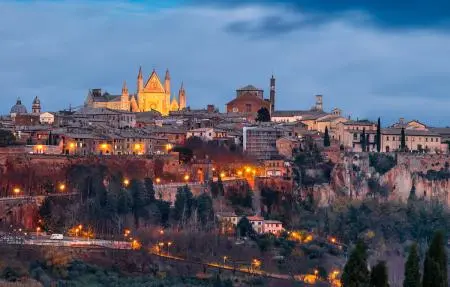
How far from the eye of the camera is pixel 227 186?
240ft

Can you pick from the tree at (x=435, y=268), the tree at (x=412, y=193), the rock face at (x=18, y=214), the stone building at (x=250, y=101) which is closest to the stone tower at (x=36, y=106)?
the stone building at (x=250, y=101)

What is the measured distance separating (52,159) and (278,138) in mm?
16910

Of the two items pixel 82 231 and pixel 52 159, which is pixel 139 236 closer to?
pixel 82 231

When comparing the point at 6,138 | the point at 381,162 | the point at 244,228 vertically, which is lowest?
the point at 244,228

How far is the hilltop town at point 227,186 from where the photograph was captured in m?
61.2

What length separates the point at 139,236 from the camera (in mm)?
61250

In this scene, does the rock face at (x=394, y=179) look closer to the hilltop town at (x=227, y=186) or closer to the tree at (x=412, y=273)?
→ the hilltop town at (x=227, y=186)

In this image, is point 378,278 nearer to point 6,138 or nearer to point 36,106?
point 6,138

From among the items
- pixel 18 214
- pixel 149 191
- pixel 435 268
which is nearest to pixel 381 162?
pixel 149 191

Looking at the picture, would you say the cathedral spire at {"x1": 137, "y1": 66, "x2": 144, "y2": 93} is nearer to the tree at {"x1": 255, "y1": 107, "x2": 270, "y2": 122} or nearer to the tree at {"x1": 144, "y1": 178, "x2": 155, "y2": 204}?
the tree at {"x1": 255, "y1": 107, "x2": 270, "y2": 122}

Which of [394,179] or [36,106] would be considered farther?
[36,106]

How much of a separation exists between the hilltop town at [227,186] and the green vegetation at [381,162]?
0.36ft

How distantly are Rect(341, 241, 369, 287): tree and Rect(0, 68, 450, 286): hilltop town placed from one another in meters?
13.9

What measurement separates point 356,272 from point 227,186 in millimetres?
31304
